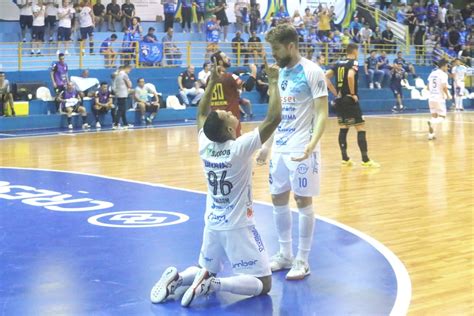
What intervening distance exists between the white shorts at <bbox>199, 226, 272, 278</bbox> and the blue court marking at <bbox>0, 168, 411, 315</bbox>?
0.24 m

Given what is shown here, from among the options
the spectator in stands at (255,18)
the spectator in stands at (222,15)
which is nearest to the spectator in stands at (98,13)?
the spectator in stands at (222,15)

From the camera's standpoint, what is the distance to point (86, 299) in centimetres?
543

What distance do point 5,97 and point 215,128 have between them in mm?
15976

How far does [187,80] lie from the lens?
78.6 ft

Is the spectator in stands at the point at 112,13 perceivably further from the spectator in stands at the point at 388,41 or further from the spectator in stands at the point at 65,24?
the spectator in stands at the point at 388,41

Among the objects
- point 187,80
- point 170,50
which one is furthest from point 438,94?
point 170,50

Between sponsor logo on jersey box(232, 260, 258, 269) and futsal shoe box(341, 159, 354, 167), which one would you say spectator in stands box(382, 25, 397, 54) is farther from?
sponsor logo on jersey box(232, 260, 258, 269)

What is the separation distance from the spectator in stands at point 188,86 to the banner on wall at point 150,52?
1305 mm

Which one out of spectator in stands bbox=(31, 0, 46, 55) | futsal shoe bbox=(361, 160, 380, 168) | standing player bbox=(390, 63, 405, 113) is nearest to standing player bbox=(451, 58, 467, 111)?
standing player bbox=(390, 63, 405, 113)

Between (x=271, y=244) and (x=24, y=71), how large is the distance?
53.3 ft

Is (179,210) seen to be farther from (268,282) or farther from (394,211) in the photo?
(268,282)

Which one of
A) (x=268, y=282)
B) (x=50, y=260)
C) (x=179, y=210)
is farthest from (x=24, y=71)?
(x=268, y=282)

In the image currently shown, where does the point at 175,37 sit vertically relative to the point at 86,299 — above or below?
above

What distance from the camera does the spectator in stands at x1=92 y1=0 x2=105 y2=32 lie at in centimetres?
2502
